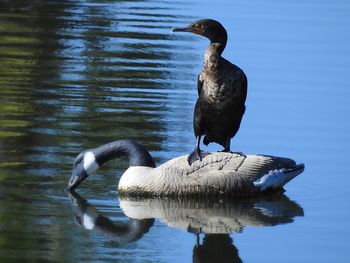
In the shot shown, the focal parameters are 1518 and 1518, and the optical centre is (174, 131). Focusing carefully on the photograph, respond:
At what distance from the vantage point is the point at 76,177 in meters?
14.7

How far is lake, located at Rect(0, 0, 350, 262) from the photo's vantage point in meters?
13.1

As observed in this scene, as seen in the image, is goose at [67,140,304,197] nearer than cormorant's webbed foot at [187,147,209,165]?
Yes

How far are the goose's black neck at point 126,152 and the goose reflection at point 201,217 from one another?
0.50m

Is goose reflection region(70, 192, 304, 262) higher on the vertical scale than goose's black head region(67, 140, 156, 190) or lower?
lower

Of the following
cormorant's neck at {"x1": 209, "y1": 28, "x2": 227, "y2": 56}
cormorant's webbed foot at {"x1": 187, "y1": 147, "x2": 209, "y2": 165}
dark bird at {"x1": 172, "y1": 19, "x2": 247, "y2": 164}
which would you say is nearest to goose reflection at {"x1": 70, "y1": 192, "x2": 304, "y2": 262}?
cormorant's webbed foot at {"x1": 187, "y1": 147, "x2": 209, "y2": 165}

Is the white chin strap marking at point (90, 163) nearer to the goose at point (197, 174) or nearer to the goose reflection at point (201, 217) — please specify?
the goose at point (197, 174)

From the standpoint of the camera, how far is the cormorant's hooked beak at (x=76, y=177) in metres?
14.7

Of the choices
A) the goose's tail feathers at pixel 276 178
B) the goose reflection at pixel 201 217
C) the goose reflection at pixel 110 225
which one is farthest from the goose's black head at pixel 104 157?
the goose's tail feathers at pixel 276 178

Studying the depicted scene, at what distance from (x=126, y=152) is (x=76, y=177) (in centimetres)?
63

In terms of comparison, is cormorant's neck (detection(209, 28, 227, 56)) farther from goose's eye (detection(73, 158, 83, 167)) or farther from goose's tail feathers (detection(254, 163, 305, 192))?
goose's eye (detection(73, 158, 83, 167))

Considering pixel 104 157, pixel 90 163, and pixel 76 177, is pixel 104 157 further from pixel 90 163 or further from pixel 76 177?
pixel 76 177

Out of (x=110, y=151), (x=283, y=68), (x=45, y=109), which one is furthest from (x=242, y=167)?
(x=283, y=68)

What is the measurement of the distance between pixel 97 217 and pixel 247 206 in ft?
5.08

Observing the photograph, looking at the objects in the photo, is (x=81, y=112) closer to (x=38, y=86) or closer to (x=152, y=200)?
(x=38, y=86)
